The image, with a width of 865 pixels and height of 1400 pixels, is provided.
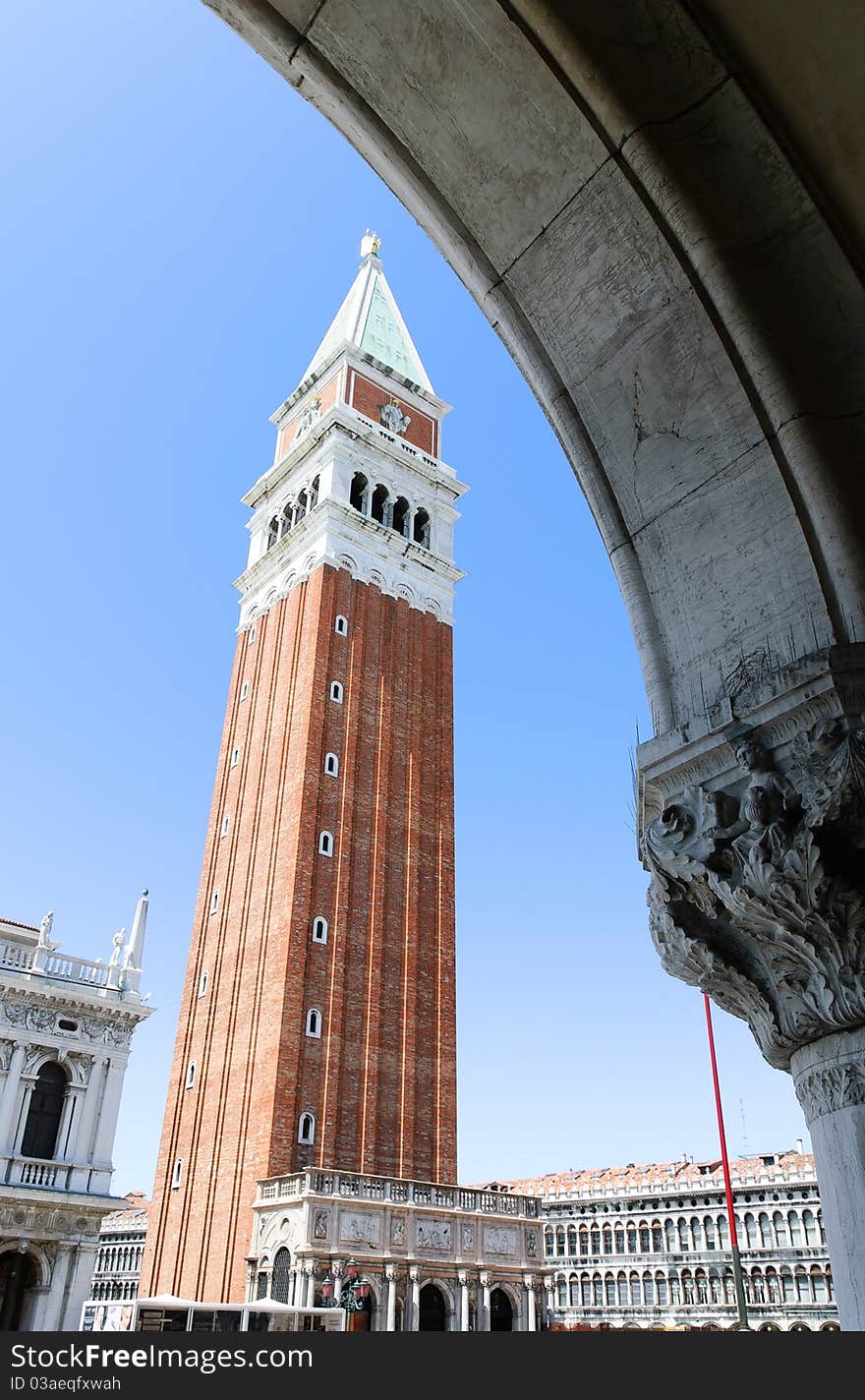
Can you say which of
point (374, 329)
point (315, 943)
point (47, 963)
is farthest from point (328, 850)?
point (374, 329)

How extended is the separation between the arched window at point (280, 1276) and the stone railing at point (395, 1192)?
44.9 inches

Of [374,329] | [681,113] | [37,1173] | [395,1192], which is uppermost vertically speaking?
[374,329]

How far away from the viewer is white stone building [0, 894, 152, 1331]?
67.0 feet

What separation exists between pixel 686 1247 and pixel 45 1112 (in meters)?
43.1

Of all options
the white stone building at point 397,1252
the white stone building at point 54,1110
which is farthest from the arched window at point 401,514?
the white stone building at point 397,1252

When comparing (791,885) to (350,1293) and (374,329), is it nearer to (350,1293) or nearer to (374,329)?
(350,1293)

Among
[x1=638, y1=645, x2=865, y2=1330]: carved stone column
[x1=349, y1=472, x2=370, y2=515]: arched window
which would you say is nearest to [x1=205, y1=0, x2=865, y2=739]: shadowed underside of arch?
[x1=638, y1=645, x2=865, y2=1330]: carved stone column

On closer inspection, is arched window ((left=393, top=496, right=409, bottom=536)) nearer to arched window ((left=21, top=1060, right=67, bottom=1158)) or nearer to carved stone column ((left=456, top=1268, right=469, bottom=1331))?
arched window ((left=21, top=1060, right=67, bottom=1158))

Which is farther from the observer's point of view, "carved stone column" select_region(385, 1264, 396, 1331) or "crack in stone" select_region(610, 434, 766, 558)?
"carved stone column" select_region(385, 1264, 396, 1331)

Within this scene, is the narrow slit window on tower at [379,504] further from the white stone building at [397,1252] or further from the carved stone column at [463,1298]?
the carved stone column at [463,1298]

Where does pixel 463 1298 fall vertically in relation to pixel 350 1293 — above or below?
above

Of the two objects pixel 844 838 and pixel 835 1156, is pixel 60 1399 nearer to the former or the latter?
pixel 835 1156

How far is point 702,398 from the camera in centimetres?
284

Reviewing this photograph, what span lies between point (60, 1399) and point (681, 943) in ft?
5.62
